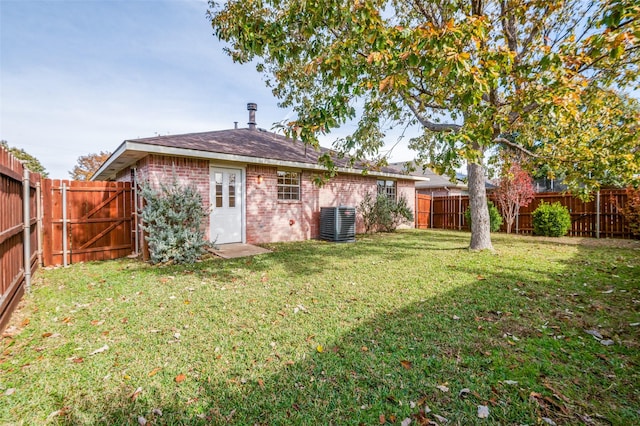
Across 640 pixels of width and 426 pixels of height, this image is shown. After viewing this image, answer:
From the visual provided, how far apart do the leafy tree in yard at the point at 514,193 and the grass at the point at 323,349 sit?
24.9ft

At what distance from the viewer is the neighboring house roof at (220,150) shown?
22.8ft

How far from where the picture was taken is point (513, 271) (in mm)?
5887

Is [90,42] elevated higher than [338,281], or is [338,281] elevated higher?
[90,42]

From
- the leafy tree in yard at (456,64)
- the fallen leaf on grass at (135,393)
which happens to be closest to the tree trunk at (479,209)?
the leafy tree in yard at (456,64)

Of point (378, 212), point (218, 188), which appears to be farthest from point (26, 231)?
point (378, 212)

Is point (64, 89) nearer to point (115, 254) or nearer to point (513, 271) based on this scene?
point (115, 254)

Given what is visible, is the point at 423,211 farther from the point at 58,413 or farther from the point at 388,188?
the point at 58,413

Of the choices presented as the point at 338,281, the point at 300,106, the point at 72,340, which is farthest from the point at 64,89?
the point at 338,281

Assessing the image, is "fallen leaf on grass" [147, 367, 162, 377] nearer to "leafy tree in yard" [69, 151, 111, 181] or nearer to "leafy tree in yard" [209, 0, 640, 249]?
"leafy tree in yard" [209, 0, 640, 249]

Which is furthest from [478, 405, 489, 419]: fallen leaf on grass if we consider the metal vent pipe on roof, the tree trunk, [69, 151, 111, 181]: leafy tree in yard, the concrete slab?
[69, 151, 111, 181]: leafy tree in yard

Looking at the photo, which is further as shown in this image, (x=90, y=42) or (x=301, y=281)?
(x=90, y=42)

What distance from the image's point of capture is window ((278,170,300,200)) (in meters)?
10.0

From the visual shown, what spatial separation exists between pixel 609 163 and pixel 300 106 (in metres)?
7.66

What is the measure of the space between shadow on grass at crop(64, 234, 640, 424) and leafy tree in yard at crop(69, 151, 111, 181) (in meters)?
35.0
